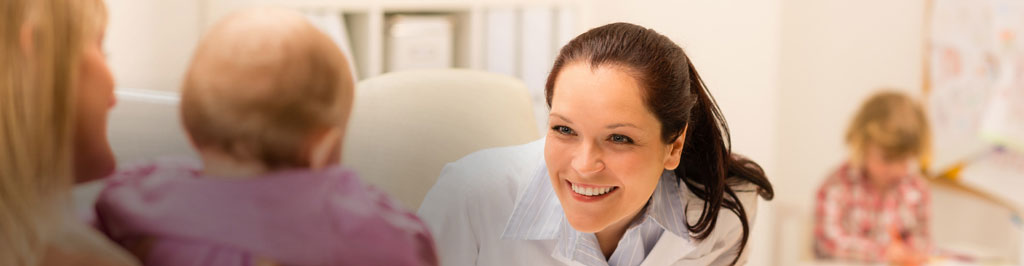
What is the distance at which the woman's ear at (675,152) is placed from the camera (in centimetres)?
35

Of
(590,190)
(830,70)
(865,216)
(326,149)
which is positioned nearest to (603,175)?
(590,190)

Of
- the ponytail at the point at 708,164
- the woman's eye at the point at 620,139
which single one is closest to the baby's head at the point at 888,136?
the ponytail at the point at 708,164

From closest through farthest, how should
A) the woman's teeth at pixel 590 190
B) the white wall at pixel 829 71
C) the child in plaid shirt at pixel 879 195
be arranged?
the woman's teeth at pixel 590 190
the child in plaid shirt at pixel 879 195
the white wall at pixel 829 71

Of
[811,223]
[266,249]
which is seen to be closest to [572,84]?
[266,249]

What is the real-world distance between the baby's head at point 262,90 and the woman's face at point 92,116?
32mm

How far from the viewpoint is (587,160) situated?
319mm

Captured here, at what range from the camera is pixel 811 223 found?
2012 millimetres

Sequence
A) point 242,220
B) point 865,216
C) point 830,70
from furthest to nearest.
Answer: point 830,70
point 865,216
point 242,220

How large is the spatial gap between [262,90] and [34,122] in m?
0.07

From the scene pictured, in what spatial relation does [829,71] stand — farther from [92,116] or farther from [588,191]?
[92,116]

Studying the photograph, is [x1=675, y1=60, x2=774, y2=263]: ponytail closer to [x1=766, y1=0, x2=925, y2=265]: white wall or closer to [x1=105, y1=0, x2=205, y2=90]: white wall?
[x1=105, y1=0, x2=205, y2=90]: white wall

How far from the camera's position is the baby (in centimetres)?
23

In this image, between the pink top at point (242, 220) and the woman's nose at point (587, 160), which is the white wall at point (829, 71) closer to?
the woman's nose at point (587, 160)

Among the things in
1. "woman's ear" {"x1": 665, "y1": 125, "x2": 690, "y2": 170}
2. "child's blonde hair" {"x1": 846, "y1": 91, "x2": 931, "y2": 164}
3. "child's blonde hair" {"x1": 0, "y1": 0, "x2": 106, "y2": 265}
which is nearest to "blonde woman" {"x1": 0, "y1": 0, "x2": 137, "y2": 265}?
"child's blonde hair" {"x1": 0, "y1": 0, "x2": 106, "y2": 265}
